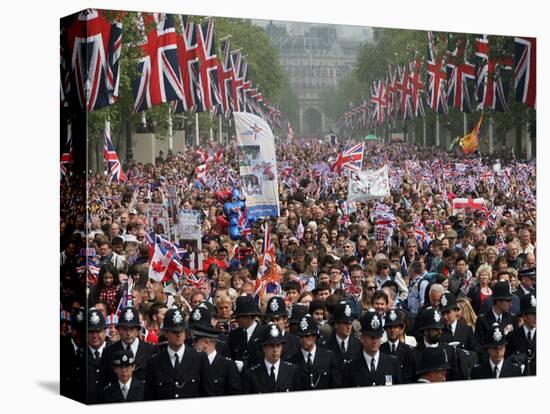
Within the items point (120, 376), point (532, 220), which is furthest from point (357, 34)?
point (120, 376)

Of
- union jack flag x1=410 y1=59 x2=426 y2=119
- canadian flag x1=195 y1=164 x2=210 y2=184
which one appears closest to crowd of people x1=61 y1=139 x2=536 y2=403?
canadian flag x1=195 y1=164 x2=210 y2=184

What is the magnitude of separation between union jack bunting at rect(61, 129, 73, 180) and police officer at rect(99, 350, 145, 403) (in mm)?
3169

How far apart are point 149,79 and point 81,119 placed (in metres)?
1.62

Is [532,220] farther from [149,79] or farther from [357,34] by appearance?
Result: [149,79]

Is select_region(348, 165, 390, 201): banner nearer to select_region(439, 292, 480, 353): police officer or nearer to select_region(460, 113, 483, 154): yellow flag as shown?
select_region(460, 113, 483, 154): yellow flag

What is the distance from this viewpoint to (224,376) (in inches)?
966

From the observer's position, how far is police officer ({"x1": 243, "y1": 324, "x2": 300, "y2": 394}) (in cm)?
2484

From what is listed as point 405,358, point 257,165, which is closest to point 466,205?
point 405,358

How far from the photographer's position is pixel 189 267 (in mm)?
24875

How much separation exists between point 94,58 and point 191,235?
3.54m

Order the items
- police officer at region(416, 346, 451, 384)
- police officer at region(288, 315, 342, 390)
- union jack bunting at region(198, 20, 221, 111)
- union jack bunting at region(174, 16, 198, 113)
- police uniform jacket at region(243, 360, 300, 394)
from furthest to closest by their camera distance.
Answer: police officer at region(416, 346, 451, 384) < union jack bunting at region(198, 20, 221, 111) < police officer at region(288, 315, 342, 390) < union jack bunting at region(174, 16, 198, 113) < police uniform jacket at region(243, 360, 300, 394)

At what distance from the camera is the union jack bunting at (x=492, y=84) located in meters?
28.2

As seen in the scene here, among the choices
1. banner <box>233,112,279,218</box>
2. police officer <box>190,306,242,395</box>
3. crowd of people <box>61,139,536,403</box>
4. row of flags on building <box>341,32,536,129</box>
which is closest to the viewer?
crowd of people <box>61,139,536,403</box>

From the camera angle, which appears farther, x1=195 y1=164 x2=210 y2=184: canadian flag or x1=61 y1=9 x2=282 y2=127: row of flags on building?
x1=195 y1=164 x2=210 y2=184: canadian flag
